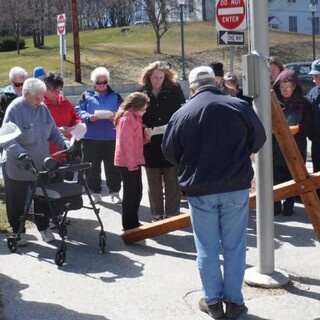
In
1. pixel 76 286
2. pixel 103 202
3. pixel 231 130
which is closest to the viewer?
pixel 231 130

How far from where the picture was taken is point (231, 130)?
4.41m

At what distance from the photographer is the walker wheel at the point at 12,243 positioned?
6.46 m

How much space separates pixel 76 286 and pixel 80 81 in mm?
27291

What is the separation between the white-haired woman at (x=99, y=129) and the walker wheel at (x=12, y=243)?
7.71 feet

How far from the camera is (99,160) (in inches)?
344

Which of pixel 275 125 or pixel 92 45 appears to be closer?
pixel 275 125


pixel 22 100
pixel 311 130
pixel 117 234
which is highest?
pixel 22 100

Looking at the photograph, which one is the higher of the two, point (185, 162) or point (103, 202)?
point (185, 162)

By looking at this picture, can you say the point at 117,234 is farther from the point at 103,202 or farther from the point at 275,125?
the point at 275,125

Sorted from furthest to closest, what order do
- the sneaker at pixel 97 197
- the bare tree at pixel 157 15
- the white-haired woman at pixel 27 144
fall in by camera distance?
1. the bare tree at pixel 157 15
2. the sneaker at pixel 97 197
3. the white-haired woman at pixel 27 144

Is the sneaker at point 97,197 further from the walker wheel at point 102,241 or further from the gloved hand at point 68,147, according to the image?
the walker wheel at point 102,241

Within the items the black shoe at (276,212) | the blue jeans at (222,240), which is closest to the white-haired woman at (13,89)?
the black shoe at (276,212)

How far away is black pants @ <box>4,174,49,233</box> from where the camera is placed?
265 inches

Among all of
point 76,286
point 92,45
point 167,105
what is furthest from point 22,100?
point 92,45
